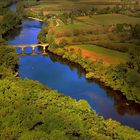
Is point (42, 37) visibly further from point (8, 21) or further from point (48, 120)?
point (48, 120)

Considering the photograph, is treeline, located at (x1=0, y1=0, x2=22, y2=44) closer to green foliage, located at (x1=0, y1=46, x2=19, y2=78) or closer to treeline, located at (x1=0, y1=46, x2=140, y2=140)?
green foliage, located at (x1=0, y1=46, x2=19, y2=78)

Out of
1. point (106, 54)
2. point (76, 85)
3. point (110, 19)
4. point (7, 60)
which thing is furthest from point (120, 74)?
point (110, 19)

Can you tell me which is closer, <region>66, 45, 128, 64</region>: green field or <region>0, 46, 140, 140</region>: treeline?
<region>0, 46, 140, 140</region>: treeline

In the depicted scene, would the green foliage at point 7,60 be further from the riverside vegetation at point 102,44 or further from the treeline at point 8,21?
the treeline at point 8,21

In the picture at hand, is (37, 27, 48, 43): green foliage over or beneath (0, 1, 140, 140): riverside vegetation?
A: beneath

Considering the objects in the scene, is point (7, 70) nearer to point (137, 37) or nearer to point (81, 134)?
point (81, 134)

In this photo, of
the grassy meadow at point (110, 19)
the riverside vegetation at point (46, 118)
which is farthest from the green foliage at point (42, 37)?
the riverside vegetation at point (46, 118)

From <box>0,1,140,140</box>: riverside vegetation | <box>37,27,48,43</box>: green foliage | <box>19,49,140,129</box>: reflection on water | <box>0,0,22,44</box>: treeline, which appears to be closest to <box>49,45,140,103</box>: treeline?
<box>19,49,140,129</box>: reflection on water

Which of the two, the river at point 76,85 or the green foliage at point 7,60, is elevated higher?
the green foliage at point 7,60
